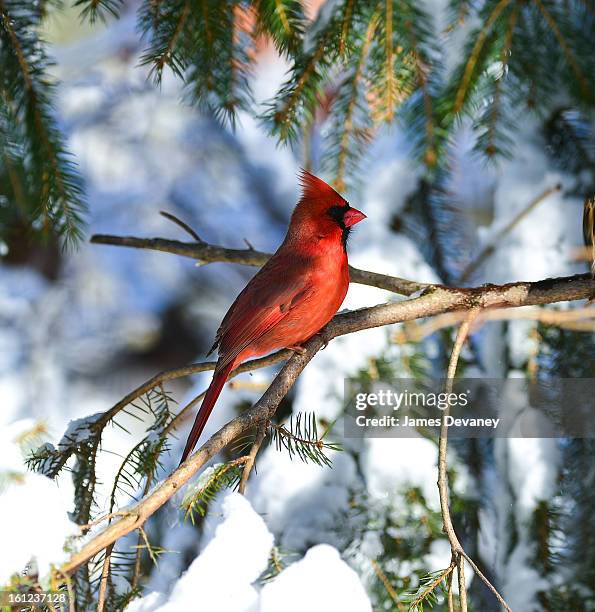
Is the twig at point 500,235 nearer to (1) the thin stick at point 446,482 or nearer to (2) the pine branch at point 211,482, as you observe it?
(1) the thin stick at point 446,482

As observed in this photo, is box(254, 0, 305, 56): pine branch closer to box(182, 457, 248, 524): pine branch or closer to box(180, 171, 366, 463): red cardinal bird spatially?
box(180, 171, 366, 463): red cardinal bird

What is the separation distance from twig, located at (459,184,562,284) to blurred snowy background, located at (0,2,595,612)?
2 centimetres

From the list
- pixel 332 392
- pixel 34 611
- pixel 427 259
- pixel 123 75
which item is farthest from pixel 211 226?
pixel 34 611

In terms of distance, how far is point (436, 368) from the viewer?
1.83m

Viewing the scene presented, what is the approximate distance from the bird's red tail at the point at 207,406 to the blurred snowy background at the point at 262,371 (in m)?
0.12

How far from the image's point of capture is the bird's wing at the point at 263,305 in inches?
54.2

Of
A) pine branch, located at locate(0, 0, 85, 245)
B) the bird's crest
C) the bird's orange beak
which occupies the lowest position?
the bird's orange beak

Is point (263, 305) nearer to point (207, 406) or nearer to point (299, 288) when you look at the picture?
point (299, 288)

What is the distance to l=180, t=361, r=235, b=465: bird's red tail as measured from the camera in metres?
1.18

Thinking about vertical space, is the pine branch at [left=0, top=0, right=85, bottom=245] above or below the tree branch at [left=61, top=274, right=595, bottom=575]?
above

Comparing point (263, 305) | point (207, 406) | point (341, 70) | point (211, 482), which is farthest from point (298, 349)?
point (341, 70)

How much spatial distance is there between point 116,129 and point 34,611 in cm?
252

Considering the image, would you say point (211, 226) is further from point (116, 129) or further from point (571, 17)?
point (571, 17)

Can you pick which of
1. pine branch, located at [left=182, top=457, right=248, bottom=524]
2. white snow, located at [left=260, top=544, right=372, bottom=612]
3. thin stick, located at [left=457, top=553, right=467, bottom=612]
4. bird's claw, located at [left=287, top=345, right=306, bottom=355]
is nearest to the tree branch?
bird's claw, located at [left=287, top=345, right=306, bottom=355]
